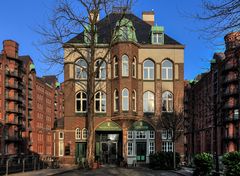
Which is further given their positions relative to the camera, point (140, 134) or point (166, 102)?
point (166, 102)

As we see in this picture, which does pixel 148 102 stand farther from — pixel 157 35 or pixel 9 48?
pixel 9 48

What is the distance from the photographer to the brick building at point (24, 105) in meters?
92.1

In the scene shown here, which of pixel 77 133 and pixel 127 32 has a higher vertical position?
pixel 127 32

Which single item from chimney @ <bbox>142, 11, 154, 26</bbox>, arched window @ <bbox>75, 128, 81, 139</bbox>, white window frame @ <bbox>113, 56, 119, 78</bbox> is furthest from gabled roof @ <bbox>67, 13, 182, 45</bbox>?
arched window @ <bbox>75, 128, 81, 139</bbox>

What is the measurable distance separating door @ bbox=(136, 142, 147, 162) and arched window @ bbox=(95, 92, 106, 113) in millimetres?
5009

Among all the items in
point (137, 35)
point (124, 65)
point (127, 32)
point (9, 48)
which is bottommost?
point (124, 65)

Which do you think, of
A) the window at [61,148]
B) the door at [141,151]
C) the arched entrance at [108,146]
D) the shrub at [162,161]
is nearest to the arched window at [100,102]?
the arched entrance at [108,146]

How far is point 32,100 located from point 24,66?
1122 cm

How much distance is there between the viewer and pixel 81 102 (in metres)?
44.2

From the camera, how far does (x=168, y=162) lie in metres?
36.7

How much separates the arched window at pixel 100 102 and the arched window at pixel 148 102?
411 centimetres

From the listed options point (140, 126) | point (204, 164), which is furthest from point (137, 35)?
point (204, 164)

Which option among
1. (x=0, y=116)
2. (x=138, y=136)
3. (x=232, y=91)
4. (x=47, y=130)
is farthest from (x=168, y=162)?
(x=47, y=130)

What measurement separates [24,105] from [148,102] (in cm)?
7275
